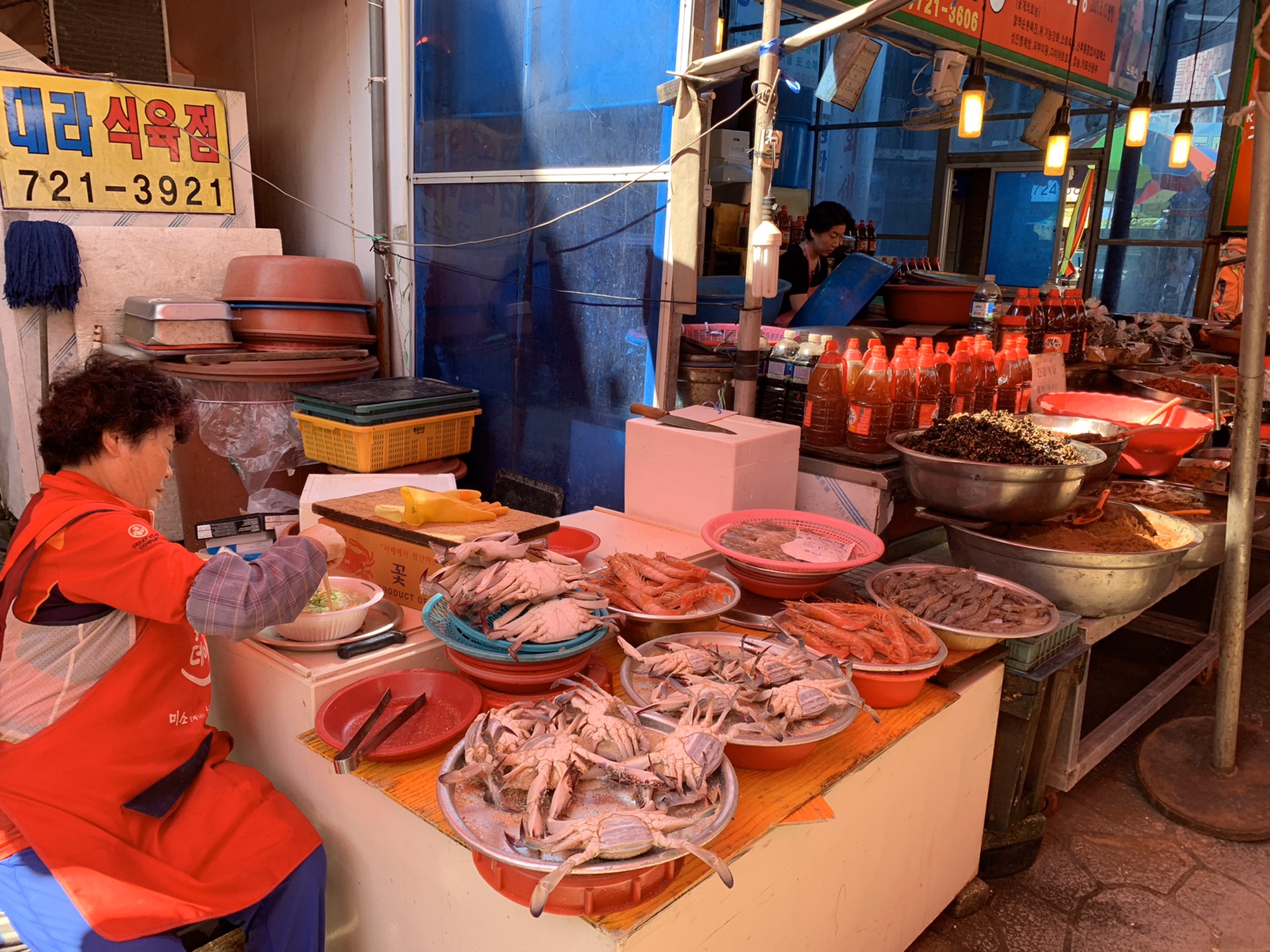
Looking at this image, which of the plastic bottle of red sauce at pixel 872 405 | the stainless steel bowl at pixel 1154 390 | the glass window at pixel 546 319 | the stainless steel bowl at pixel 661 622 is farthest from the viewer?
the stainless steel bowl at pixel 1154 390

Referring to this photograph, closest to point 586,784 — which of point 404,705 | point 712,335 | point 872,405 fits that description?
point 404,705

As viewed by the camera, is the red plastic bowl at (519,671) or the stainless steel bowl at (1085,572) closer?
the red plastic bowl at (519,671)

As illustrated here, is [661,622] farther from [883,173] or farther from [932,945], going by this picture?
[883,173]

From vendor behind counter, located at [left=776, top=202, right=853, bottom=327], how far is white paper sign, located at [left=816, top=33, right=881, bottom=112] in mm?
1425

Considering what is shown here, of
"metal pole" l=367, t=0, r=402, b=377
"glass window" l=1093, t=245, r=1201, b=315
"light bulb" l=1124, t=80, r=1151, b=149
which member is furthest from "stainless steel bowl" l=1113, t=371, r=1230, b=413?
"glass window" l=1093, t=245, r=1201, b=315

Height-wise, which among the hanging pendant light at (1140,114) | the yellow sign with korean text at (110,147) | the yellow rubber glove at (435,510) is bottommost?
the yellow rubber glove at (435,510)

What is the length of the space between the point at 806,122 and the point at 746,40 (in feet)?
6.93

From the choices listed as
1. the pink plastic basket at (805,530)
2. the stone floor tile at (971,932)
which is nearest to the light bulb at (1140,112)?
the pink plastic basket at (805,530)

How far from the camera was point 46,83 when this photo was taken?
510 cm

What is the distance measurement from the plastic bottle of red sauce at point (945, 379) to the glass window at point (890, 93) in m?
8.86

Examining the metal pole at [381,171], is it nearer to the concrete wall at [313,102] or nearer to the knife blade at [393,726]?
the concrete wall at [313,102]

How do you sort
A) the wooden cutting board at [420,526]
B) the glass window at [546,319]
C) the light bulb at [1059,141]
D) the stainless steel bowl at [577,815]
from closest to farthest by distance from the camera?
1. the stainless steel bowl at [577,815]
2. the wooden cutting board at [420,526]
3. the glass window at [546,319]
4. the light bulb at [1059,141]

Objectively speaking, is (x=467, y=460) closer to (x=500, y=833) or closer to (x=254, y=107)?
(x=254, y=107)

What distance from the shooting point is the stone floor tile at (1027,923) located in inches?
111
